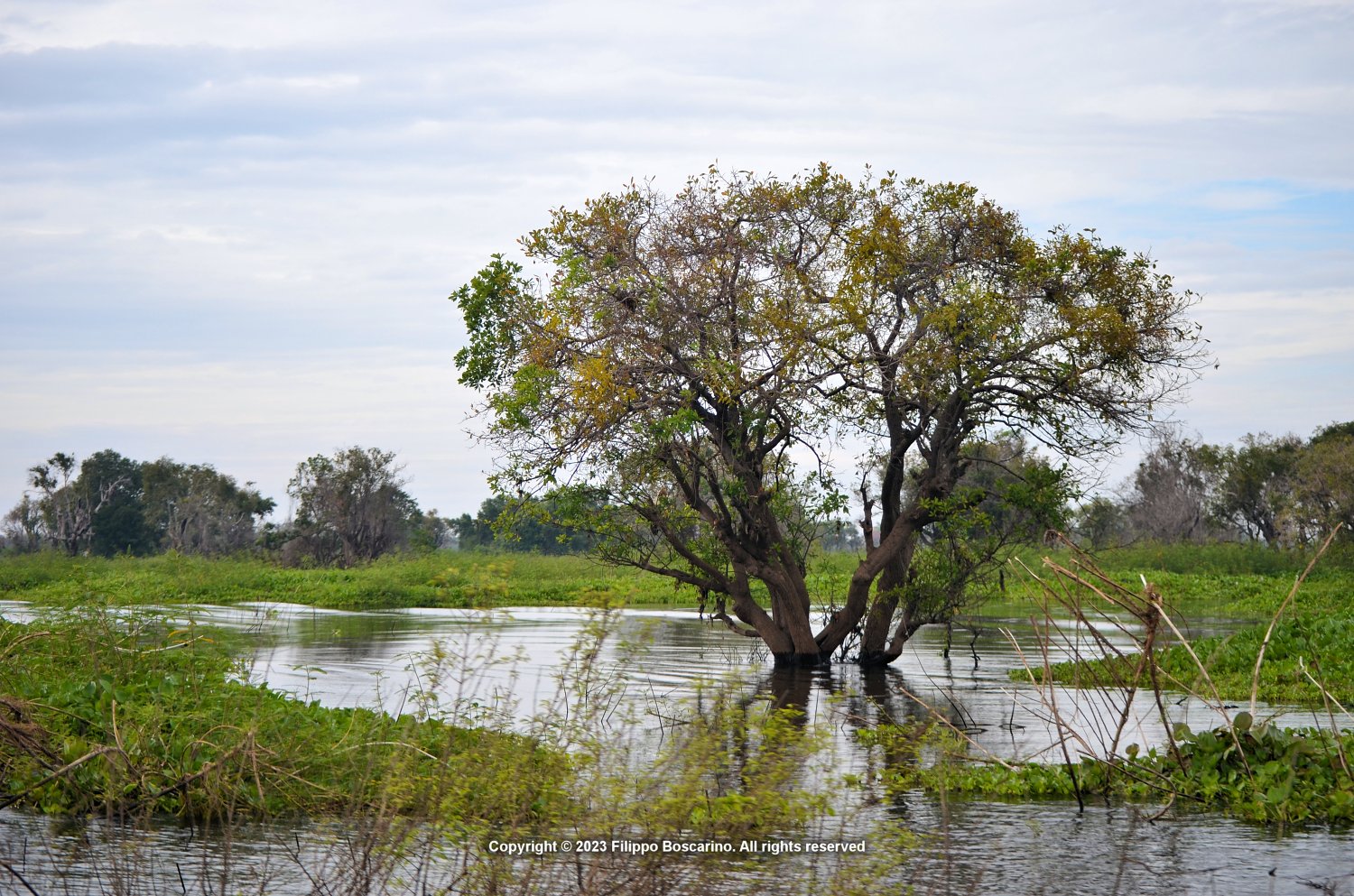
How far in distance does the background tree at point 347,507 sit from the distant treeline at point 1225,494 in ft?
120

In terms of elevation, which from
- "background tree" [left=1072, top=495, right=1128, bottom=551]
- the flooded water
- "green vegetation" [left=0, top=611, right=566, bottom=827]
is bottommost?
the flooded water

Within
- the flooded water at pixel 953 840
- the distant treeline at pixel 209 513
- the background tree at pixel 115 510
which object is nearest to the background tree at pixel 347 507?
the distant treeline at pixel 209 513

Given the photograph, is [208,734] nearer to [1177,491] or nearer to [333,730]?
[333,730]

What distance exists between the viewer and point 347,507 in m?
65.4

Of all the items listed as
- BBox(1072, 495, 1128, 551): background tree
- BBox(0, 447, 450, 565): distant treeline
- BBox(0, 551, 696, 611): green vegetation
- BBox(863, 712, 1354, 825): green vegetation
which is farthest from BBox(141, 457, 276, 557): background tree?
BBox(863, 712, 1354, 825): green vegetation

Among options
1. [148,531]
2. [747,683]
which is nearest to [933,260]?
[747,683]

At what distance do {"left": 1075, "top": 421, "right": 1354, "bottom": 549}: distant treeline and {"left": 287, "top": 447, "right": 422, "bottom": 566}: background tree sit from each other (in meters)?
36.6

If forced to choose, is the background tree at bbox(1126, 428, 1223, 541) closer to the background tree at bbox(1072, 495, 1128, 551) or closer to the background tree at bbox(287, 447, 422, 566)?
the background tree at bbox(1072, 495, 1128, 551)

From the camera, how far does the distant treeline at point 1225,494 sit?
5662cm

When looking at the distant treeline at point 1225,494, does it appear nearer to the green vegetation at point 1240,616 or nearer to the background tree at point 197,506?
the green vegetation at point 1240,616

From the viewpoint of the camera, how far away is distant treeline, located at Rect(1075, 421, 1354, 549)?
56.6 m

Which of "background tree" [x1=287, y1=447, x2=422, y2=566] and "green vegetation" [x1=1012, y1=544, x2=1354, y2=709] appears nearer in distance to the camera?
"green vegetation" [x1=1012, y1=544, x2=1354, y2=709]

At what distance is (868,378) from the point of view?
19.8 metres

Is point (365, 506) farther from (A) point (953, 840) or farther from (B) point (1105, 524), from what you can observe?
(A) point (953, 840)
